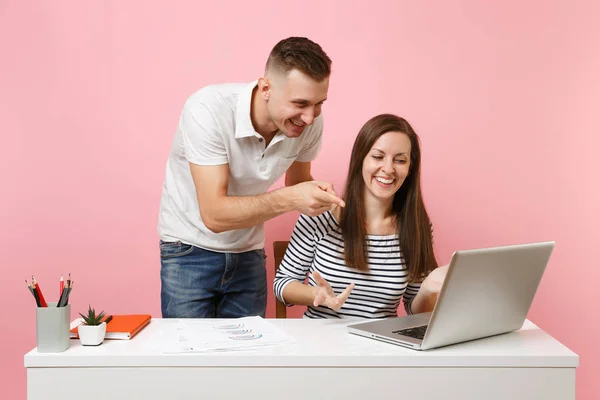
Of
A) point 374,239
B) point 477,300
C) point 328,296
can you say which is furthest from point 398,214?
point 477,300

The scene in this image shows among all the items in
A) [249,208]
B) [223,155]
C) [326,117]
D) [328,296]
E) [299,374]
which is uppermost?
[326,117]

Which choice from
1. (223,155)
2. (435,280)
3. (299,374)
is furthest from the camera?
(223,155)

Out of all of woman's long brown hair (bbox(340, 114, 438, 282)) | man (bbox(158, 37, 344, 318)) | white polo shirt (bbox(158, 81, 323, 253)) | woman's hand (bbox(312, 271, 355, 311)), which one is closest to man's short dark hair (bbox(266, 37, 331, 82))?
man (bbox(158, 37, 344, 318))

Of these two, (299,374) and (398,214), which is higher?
(398,214)

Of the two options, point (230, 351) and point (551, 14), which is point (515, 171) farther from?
point (230, 351)

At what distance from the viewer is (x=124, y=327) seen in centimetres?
155

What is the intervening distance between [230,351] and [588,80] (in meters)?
2.09

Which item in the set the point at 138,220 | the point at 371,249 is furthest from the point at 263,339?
the point at 138,220

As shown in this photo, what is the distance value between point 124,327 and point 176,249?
571 millimetres

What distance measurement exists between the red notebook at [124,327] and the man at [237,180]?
0.37 metres

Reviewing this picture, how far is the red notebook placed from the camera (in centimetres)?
151

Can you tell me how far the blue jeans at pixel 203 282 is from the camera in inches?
82.0

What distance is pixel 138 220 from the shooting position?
2764 millimetres

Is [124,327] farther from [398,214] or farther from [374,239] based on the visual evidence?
[398,214]
